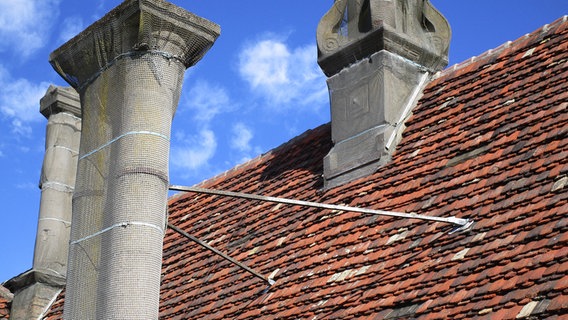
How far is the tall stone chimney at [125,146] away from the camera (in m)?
7.46

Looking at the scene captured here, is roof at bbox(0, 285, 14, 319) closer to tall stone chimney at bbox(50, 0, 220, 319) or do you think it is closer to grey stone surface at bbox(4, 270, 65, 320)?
grey stone surface at bbox(4, 270, 65, 320)

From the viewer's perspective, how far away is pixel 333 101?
1170 centimetres

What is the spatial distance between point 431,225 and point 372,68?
2.80 m

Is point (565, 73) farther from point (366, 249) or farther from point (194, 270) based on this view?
point (194, 270)

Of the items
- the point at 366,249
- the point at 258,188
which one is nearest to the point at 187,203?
the point at 258,188

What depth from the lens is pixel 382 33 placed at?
37.0 feet

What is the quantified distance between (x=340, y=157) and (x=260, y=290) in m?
1.78

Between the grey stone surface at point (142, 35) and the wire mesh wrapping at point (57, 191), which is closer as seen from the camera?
the grey stone surface at point (142, 35)

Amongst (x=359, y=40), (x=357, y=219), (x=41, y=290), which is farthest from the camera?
(x=41, y=290)

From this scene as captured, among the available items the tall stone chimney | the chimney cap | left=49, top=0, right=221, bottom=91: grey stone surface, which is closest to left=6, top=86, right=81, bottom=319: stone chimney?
the chimney cap

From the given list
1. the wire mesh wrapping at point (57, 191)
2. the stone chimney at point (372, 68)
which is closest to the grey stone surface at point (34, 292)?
the wire mesh wrapping at point (57, 191)

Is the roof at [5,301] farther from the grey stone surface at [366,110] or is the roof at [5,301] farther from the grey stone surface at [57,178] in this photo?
the grey stone surface at [366,110]

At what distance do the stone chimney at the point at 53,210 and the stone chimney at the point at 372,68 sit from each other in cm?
367

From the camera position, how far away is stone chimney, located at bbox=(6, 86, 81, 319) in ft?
44.0
